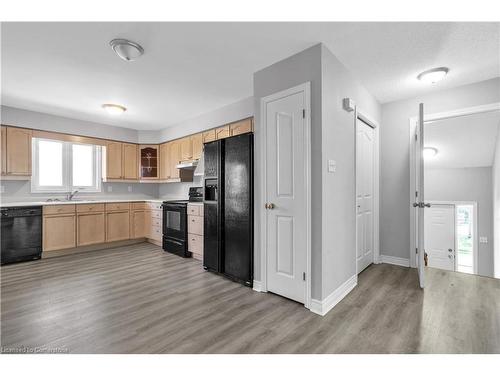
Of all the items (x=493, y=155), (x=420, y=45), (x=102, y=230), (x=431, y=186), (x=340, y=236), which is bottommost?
(x=102, y=230)

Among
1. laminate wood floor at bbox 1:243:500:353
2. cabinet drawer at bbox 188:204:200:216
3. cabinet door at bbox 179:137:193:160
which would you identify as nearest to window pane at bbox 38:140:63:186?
laminate wood floor at bbox 1:243:500:353

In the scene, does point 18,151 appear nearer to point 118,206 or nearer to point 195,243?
point 118,206

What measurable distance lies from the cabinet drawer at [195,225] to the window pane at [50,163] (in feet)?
9.60

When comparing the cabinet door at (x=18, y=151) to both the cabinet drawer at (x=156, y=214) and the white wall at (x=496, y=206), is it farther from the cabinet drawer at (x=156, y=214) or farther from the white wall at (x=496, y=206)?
the white wall at (x=496, y=206)

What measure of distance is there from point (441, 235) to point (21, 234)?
7886mm

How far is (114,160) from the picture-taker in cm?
522

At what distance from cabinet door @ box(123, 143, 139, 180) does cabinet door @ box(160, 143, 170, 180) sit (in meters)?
0.55

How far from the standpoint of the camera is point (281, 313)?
217 cm

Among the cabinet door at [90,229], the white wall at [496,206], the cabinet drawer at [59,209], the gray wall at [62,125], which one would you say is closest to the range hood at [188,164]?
the gray wall at [62,125]

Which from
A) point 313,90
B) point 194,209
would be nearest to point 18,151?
point 194,209
